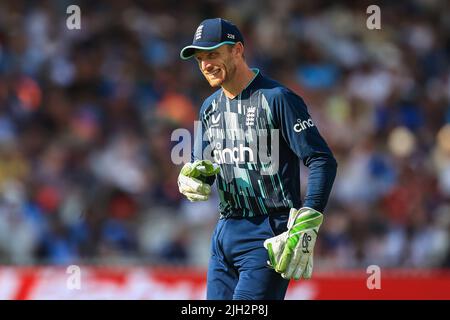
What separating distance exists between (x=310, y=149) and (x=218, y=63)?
75 centimetres

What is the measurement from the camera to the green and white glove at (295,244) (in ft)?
16.8

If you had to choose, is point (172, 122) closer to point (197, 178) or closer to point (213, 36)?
point (197, 178)

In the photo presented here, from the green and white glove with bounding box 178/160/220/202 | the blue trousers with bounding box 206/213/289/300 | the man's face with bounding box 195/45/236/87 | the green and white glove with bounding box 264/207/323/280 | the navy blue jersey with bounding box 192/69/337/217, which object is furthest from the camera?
the green and white glove with bounding box 178/160/220/202

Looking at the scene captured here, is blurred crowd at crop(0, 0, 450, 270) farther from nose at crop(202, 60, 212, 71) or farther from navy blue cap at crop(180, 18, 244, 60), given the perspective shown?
navy blue cap at crop(180, 18, 244, 60)

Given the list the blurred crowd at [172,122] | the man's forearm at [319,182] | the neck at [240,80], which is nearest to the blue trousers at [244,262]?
the man's forearm at [319,182]

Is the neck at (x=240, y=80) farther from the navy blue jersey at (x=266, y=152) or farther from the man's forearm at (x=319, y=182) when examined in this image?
the man's forearm at (x=319, y=182)

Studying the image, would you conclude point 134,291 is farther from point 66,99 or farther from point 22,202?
point 66,99

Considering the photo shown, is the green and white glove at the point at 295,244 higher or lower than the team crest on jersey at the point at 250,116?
lower

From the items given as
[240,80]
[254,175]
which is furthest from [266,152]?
[240,80]

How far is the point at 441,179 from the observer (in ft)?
39.5

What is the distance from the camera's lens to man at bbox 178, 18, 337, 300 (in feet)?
17.0

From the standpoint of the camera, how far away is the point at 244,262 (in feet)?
17.8

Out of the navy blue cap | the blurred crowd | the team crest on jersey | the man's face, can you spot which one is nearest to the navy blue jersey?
the team crest on jersey

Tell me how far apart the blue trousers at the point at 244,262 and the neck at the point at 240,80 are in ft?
2.52
